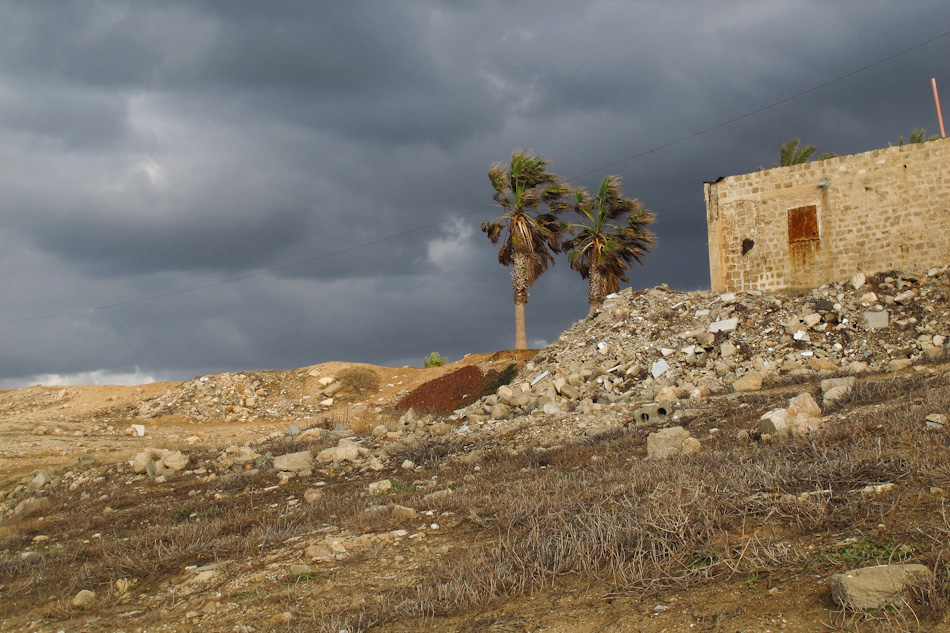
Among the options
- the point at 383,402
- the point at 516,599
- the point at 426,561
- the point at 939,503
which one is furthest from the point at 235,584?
the point at 383,402

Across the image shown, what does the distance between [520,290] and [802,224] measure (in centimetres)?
1208

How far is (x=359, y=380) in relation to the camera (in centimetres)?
2842

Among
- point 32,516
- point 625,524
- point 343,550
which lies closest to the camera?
point 625,524

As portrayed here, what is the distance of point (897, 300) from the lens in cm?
1609

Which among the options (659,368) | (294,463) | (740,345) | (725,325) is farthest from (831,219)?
(294,463)

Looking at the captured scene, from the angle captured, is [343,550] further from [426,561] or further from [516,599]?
[516,599]

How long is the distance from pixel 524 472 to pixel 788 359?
988 centimetres

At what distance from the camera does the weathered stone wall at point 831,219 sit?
59.4 feet

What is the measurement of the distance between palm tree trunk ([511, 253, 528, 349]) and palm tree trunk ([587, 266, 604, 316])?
2866mm

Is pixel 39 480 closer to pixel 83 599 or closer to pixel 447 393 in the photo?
pixel 83 599

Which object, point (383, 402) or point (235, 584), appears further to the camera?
point (383, 402)

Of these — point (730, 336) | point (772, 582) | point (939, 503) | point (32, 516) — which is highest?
point (730, 336)

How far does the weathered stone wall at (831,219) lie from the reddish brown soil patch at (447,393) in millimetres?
9274

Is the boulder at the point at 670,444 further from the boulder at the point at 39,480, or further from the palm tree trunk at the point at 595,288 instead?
the palm tree trunk at the point at 595,288
